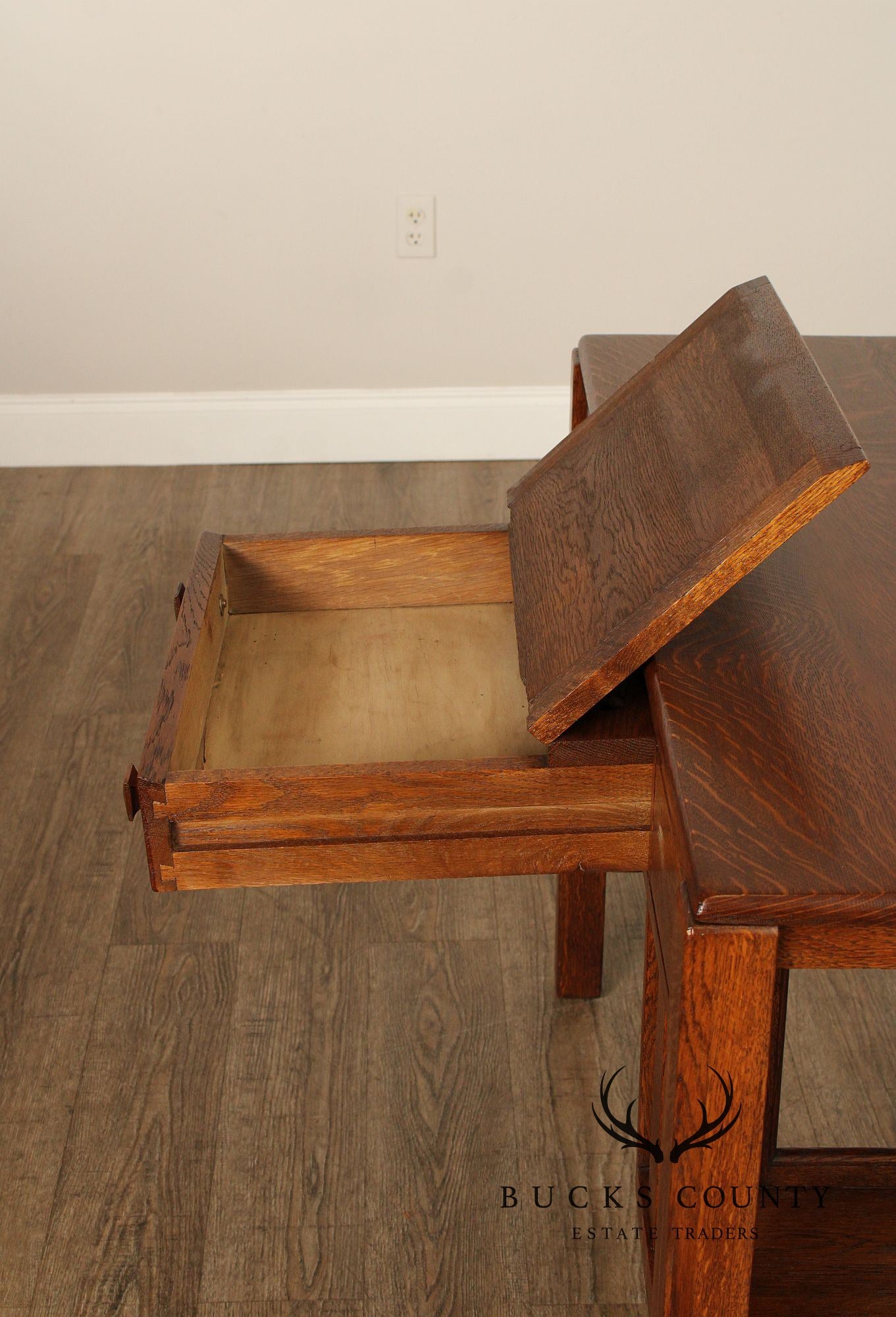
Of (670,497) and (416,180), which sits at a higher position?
(670,497)

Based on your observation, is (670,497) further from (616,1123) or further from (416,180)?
(416,180)

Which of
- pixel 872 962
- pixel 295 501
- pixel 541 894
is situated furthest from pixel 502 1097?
pixel 295 501

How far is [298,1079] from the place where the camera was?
4.74 ft

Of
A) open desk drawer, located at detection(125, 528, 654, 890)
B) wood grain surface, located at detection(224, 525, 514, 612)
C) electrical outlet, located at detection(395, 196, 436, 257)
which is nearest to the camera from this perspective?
open desk drawer, located at detection(125, 528, 654, 890)

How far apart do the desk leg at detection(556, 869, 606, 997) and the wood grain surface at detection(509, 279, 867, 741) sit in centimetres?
44

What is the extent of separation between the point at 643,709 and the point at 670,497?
165 millimetres

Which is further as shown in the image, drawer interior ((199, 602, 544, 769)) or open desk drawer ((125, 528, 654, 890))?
drawer interior ((199, 602, 544, 769))

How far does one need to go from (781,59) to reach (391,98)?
0.77m

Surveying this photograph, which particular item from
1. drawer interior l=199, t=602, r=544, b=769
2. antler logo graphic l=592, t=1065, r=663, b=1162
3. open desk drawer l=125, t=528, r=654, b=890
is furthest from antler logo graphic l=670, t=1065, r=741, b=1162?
antler logo graphic l=592, t=1065, r=663, b=1162

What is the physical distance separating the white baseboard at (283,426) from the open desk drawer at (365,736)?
160 centimetres

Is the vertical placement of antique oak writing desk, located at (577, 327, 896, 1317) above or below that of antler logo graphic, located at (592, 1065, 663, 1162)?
above

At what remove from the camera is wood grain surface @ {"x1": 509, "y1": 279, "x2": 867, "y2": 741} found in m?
0.86

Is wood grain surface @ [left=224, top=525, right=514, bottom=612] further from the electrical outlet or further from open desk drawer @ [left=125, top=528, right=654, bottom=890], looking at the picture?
the electrical outlet

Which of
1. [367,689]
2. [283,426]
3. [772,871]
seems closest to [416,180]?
[283,426]
